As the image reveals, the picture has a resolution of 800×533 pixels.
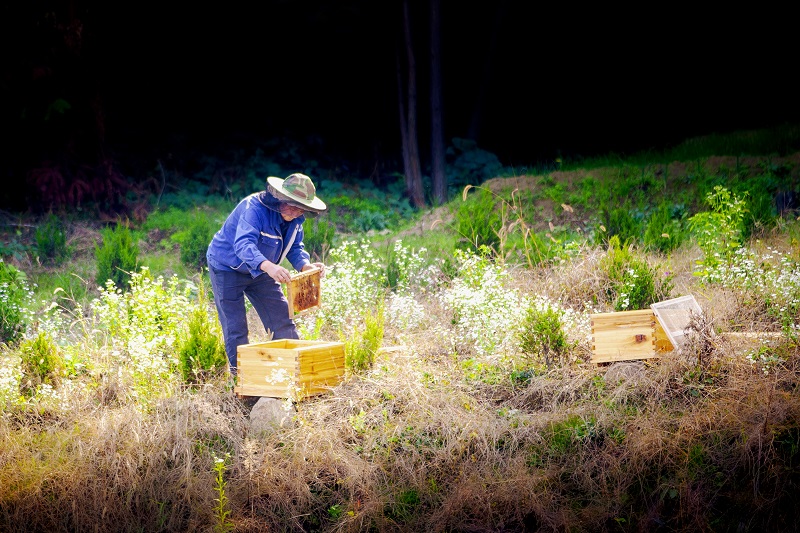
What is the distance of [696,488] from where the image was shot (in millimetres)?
5270

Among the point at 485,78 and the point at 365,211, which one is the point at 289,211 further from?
the point at 485,78

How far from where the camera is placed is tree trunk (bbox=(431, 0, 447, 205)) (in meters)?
12.8

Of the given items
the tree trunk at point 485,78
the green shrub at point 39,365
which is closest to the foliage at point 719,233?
the green shrub at point 39,365

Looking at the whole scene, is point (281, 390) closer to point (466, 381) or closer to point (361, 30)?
point (466, 381)

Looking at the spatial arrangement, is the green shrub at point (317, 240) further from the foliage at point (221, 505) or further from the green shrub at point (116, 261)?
the foliage at point (221, 505)

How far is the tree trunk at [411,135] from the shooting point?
12.8m

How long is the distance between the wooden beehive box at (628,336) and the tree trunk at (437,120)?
269 inches

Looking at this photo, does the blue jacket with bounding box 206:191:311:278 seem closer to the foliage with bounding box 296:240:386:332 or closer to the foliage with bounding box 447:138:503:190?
the foliage with bounding box 296:240:386:332

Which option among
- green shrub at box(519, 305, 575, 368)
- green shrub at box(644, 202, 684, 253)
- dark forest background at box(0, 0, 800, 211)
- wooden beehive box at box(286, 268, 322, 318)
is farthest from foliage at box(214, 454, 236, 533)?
dark forest background at box(0, 0, 800, 211)

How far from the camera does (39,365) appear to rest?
6.64m

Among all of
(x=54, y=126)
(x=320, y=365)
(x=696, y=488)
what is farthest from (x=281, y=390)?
(x=54, y=126)

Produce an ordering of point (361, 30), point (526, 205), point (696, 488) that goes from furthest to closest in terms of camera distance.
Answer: point (361, 30) → point (526, 205) → point (696, 488)

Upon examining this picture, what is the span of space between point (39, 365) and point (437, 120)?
7865mm

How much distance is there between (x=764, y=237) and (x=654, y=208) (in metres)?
1.84
